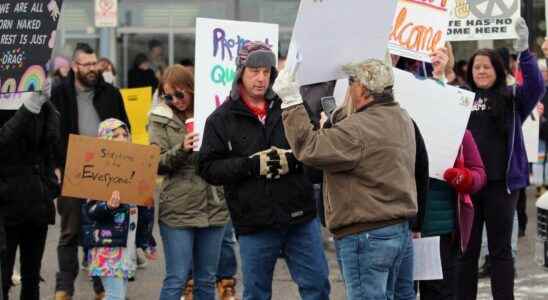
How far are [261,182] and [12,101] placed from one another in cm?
184

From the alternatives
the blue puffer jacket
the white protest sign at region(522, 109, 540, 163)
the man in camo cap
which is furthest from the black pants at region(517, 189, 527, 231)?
the man in camo cap

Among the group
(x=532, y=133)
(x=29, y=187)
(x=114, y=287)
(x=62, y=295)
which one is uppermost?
(x=532, y=133)

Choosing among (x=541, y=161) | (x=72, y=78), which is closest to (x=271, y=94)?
(x=72, y=78)

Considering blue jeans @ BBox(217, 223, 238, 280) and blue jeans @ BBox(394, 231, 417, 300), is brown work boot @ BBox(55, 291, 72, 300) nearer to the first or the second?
blue jeans @ BBox(217, 223, 238, 280)

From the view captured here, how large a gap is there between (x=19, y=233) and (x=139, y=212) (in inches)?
33.5

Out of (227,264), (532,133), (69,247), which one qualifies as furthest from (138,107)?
(532,133)

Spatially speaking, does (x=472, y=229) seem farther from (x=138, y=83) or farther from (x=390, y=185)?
(x=138, y=83)

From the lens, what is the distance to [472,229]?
7.99 metres

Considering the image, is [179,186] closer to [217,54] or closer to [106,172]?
[106,172]

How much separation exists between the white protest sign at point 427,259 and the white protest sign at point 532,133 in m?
5.03

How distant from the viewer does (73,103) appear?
30.3 ft

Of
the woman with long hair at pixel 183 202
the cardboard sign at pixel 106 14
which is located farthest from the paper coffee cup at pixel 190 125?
the cardboard sign at pixel 106 14

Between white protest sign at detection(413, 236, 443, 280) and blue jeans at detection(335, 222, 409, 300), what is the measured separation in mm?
747

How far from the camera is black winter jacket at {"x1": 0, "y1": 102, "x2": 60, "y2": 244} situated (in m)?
7.41
